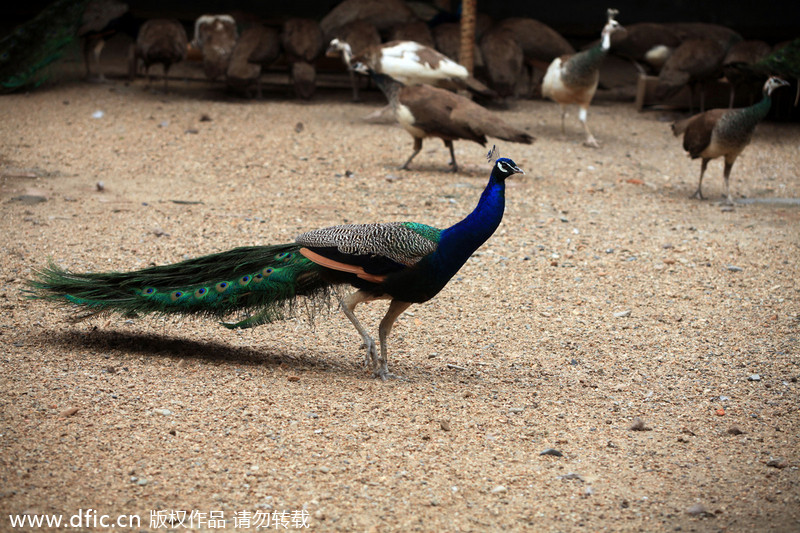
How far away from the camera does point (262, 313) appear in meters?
3.94

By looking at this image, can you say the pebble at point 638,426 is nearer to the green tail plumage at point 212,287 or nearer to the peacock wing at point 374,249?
the peacock wing at point 374,249

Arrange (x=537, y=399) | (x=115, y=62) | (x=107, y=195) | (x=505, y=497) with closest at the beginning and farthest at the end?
(x=505, y=497) < (x=537, y=399) < (x=107, y=195) < (x=115, y=62)

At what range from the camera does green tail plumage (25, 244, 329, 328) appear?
12.9 feet

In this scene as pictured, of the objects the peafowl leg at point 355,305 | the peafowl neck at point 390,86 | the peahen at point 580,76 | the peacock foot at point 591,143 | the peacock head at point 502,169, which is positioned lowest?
the peafowl leg at point 355,305

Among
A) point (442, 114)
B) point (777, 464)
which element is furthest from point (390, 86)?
point (777, 464)

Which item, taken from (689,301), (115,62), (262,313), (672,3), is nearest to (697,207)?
(689,301)

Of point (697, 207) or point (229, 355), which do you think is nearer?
point (229, 355)

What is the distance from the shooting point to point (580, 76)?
9.39 m

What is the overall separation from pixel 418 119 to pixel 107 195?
299cm

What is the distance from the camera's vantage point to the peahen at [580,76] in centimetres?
938

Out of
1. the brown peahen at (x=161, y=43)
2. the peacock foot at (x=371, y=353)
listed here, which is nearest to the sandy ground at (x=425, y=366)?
the peacock foot at (x=371, y=353)

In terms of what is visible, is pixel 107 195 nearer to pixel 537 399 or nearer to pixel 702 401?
pixel 537 399

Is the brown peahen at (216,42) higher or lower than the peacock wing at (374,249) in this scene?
higher

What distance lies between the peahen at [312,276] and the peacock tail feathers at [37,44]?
22.8 feet
